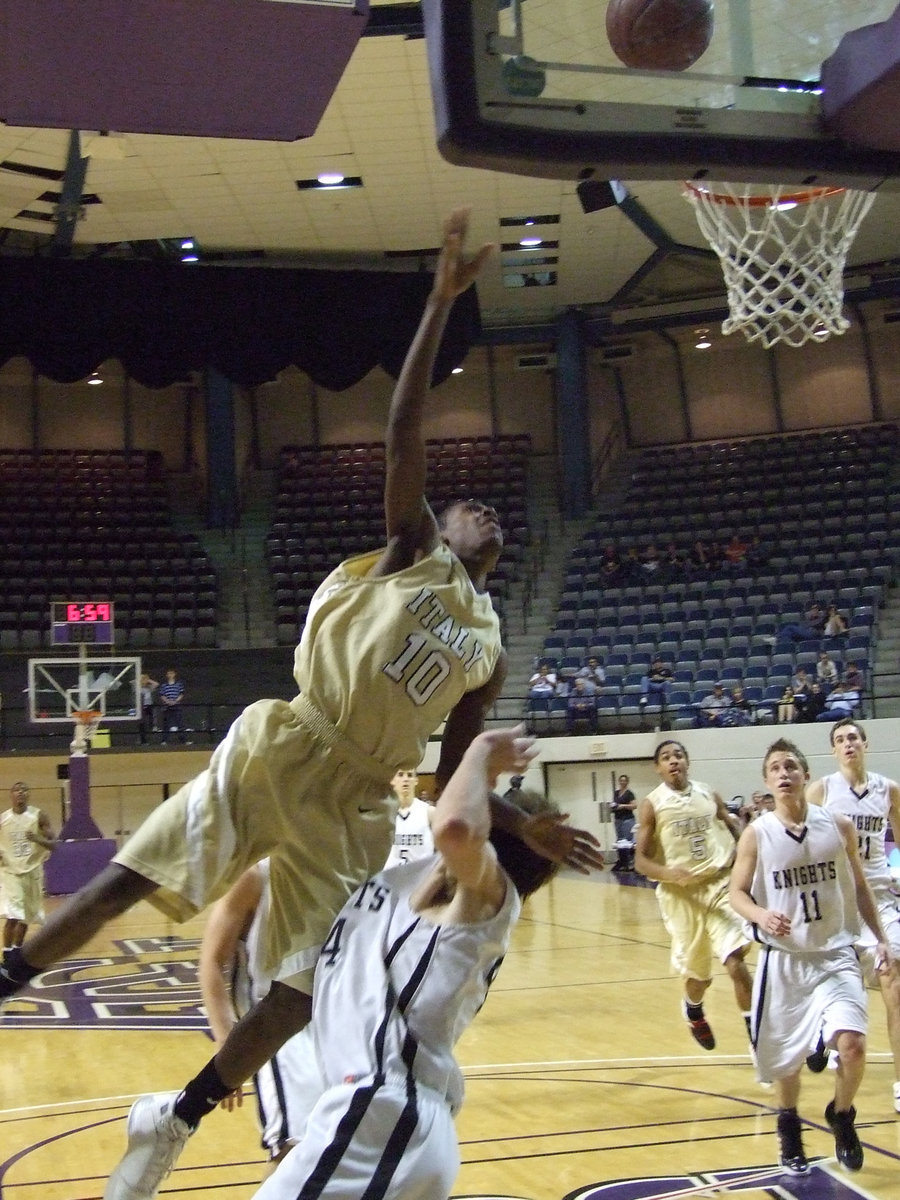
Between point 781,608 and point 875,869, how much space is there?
588 inches

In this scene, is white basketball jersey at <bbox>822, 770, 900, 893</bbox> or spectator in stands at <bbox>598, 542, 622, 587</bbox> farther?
spectator in stands at <bbox>598, 542, 622, 587</bbox>

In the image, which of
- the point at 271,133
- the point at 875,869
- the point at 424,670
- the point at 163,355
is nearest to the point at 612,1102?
the point at 875,869

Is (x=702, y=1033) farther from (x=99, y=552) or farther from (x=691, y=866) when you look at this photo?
(x=99, y=552)

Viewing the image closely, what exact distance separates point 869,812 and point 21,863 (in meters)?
8.00

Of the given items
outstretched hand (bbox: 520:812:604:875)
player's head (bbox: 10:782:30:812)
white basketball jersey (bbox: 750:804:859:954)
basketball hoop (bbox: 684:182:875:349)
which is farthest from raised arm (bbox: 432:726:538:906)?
player's head (bbox: 10:782:30:812)

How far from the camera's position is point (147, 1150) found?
11.0 feet

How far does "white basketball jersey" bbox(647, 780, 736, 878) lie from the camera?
8.55 m

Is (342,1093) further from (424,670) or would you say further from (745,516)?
(745,516)

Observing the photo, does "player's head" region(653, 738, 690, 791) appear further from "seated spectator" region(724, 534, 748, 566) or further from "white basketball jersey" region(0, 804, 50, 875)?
"seated spectator" region(724, 534, 748, 566)

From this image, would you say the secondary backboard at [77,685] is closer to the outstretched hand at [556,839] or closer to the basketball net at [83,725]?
the basketball net at [83,725]

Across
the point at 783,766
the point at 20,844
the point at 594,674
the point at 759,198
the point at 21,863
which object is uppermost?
the point at 759,198

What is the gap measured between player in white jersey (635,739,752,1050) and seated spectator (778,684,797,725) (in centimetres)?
1083

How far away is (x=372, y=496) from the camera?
86.7 ft

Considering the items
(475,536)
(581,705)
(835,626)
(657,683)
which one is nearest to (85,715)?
(581,705)
